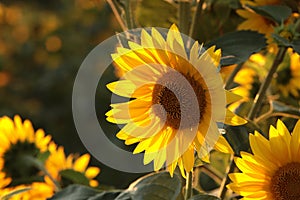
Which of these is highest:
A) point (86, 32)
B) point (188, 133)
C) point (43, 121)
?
point (188, 133)

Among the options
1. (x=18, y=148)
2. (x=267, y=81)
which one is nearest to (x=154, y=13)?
(x=267, y=81)

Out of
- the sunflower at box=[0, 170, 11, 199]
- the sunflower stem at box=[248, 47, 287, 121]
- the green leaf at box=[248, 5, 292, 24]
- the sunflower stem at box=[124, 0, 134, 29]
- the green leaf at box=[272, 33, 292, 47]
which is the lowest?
the sunflower at box=[0, 170, 11, 199]

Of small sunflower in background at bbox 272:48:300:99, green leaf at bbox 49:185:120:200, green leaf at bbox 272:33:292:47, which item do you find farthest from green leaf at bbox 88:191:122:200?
small sunflower in background at bbox 272:48:300:99

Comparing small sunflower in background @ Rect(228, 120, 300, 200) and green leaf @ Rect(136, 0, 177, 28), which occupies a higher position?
green leaf @ Rect(136, 0, 177, 28)

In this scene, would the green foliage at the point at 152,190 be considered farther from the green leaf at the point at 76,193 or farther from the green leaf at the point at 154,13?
the green leaf at the point at 154,13

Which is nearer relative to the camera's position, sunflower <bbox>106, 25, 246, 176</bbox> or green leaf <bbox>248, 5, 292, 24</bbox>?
sunflower <bbox>106, 25, 246, 176</bbox>

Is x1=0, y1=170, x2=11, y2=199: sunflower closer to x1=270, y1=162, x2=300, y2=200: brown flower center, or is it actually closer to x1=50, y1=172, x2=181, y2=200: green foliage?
x1=50, y1=172, x2=181, y2=200: green foliage

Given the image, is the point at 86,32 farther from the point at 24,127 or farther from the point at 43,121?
the point at 24,127

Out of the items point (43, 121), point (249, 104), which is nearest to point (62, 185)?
point (249, 104)
